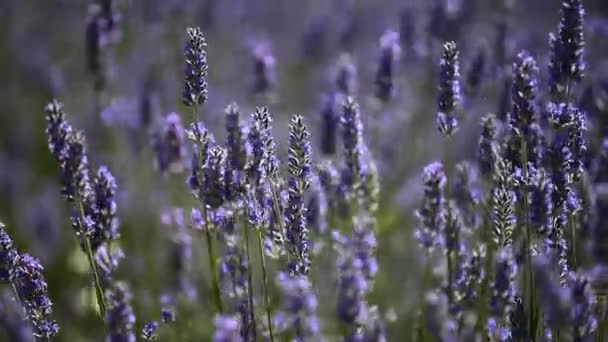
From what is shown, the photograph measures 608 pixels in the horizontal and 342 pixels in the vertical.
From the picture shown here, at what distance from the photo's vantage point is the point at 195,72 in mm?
1412

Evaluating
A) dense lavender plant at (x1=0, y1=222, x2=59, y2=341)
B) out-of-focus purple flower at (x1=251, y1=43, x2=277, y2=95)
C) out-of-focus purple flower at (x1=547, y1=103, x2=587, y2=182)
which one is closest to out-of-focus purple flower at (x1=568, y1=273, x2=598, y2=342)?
out-of-focus purple flower at (x1=547, y1=103, x2=587, y2=182)

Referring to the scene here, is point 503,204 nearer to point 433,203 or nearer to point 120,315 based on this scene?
point 433,203

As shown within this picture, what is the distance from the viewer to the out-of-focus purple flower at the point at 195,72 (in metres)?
1.38

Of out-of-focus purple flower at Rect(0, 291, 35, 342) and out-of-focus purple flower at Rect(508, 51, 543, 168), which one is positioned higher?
out-of-focus purple flower at Rect(508, 51, 543, 168)

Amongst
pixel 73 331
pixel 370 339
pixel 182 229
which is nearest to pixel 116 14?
pixel 182 229

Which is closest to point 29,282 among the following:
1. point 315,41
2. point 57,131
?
point 57,131

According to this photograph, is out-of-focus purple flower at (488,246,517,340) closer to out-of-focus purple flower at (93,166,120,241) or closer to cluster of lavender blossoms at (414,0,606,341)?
cluster of lavender blossoms at (414,0,606,341)

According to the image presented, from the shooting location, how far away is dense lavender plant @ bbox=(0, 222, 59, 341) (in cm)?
133

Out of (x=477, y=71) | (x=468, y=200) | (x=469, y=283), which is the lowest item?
(x=469, y=283)

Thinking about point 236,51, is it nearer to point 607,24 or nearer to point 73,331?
point 607,24

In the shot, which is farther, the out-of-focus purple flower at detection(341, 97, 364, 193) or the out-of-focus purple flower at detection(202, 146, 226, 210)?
the out-of-focus purple flower at detection(341, 97, 364, 193)

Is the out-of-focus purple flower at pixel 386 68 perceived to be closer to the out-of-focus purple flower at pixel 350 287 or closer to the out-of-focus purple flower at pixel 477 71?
the out-of-focus purple flower at pixel 477 71

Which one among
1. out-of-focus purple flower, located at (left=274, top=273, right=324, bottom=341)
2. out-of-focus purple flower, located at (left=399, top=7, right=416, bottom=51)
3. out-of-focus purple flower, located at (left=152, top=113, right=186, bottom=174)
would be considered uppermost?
out-of-focus purple flower, located at (left=399, top=7, right=416, bottom=51)

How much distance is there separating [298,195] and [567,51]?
576 mm
